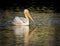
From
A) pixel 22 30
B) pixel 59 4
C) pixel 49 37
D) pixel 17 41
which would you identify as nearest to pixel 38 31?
pixel 22 30

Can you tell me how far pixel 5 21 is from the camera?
1745cm

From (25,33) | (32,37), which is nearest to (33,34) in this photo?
(25,33)

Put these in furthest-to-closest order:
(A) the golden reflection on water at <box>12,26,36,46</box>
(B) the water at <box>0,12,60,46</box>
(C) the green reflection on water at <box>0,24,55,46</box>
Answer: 1. (A) the golden reflection on water at <box>12,26,36,46</box>
2. (B) the water at <box>0,12,60,46</box>
3. (C) the green reflection on water at <box>0,24,55,46</box>

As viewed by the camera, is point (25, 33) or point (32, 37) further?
point (25, 33)

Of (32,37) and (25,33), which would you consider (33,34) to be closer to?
(25,33)

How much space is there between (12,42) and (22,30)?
9.57 ft

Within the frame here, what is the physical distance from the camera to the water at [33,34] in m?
11.8

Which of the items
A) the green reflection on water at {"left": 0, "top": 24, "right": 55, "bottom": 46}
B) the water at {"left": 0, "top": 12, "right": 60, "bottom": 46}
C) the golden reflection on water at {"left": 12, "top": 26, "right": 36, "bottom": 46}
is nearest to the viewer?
the green reflection on water at {"left": 0, "top": 24, "right": 55, "bottom": 46}

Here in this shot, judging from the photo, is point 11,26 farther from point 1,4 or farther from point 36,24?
point 1,4

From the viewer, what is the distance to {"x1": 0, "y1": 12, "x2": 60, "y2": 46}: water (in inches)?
466

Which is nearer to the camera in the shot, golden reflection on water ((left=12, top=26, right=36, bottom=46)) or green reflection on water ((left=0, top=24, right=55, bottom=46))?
green reflection on water ((left=0, top=24, right=55, bottom=46))

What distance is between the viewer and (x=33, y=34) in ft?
45.0

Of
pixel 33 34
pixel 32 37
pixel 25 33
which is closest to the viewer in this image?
pixel 32 37

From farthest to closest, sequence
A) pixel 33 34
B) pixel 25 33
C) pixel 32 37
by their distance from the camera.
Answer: pixel 25 33 → pixel 33 34 → pixel 32 37
